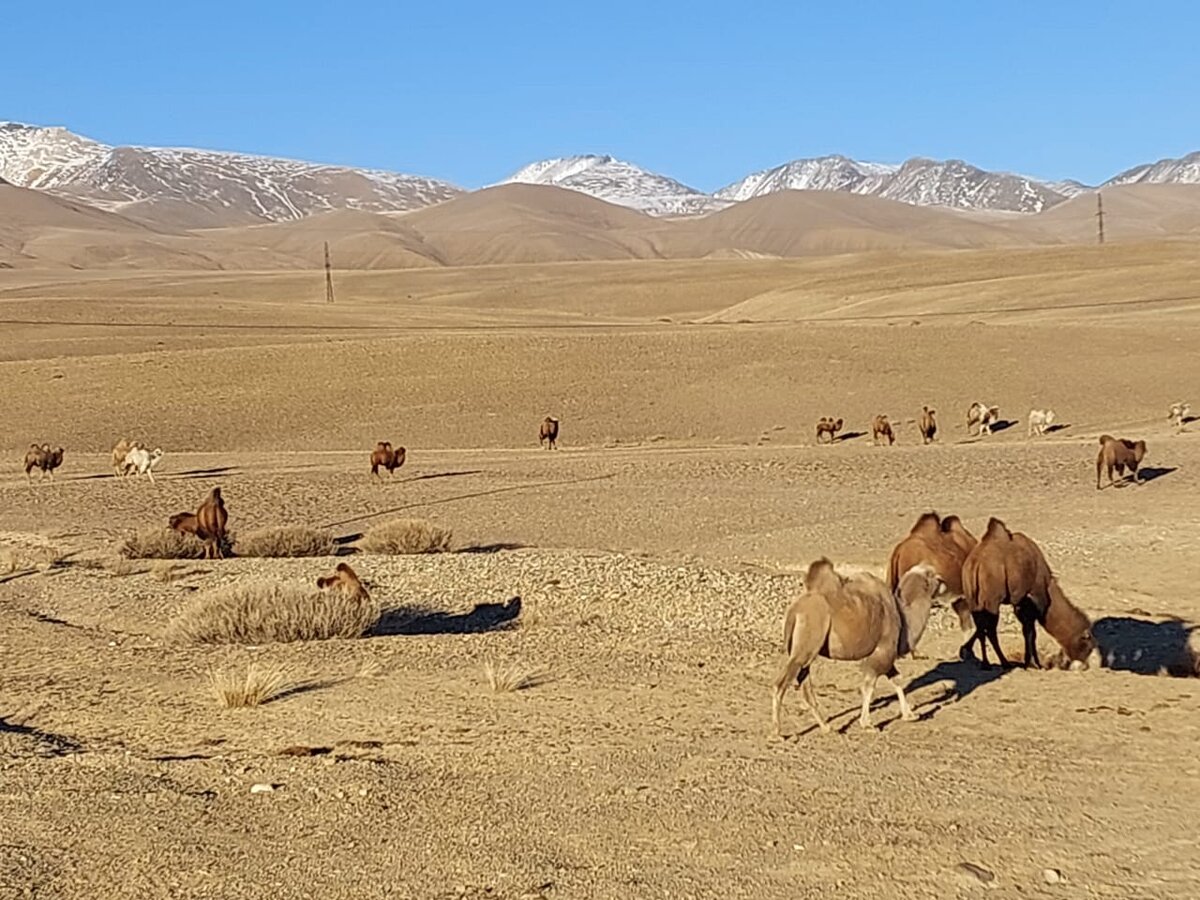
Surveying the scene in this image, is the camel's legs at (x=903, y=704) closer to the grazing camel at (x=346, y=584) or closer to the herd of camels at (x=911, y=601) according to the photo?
the herd of camels at (x=911, y=601)

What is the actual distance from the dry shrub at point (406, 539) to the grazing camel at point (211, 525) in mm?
2062

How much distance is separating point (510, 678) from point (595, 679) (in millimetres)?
876

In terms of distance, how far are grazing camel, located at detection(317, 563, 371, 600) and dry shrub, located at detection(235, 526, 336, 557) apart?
5.03m

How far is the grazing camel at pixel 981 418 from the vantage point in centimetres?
3978

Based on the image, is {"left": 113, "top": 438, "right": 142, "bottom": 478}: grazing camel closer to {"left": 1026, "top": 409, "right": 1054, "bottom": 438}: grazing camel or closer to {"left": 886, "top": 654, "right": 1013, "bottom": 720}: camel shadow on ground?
{"left": 1026, "top": 409, "right": 1054, "bottom": 438}: grazing camel

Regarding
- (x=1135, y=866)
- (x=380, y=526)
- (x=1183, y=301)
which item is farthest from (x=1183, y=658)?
(x=1183, y=301)

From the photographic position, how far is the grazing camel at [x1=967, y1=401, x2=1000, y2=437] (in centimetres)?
3978

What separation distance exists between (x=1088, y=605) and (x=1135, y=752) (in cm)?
692

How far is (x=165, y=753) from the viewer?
9.90 meters

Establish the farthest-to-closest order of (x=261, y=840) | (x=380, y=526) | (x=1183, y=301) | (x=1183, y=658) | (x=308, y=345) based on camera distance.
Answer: (x=1183, y=301)
(x=308, y=345)
(x=380, y=526)
(x=1183, y=658)
(x=261, y=840)

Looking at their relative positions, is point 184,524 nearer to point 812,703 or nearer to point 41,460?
point 41,460

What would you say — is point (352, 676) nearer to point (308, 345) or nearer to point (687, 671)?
point (687, 671)

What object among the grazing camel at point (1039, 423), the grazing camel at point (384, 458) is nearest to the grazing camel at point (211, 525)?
the grazing camel at point (384, 458)

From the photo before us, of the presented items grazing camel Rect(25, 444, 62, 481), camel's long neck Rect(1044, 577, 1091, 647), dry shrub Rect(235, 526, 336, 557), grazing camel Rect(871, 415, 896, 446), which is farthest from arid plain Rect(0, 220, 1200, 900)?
dry shrub Rect(235, 526, 336, 557)
